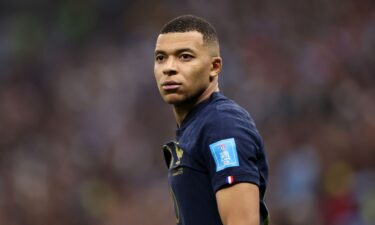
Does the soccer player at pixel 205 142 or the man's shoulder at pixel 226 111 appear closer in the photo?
the soccer player at pixel 205 142

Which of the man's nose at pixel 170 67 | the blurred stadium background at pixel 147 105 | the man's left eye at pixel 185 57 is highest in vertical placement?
the man's left eye at pixel 185 57

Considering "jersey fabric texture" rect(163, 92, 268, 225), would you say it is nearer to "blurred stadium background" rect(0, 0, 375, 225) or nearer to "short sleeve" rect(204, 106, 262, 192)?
"short sleeve" rect(204, 106, 262, 192)

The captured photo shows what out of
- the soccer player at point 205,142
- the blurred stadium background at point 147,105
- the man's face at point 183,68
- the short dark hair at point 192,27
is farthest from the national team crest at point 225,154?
the blurred stadium background at point 147,105

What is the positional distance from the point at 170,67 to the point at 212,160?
480 millimetres

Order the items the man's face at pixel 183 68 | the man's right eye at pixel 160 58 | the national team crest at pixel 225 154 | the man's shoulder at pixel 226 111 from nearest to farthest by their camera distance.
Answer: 1. the national team crest at pixel 225 154
2. the man's shoulder at pixel 226 111
3. the man's face at pixel 183 68
4. the man's right eye at pixel 160 58

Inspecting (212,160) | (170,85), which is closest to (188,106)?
(170,85)

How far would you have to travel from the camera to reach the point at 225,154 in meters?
3.23

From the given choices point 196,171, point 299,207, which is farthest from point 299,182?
point 196,171

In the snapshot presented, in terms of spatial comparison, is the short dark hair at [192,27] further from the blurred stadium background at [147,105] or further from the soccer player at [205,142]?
the blurred stadium background at [147,105]

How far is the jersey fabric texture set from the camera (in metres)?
3.24

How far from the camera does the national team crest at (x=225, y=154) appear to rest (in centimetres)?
323

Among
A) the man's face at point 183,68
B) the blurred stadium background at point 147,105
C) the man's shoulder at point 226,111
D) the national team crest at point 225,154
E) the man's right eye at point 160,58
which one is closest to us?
the national team crest at point 225,154

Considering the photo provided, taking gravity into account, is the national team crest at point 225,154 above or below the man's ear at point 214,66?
below

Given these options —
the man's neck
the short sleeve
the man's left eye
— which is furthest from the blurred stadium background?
the short sleeve
